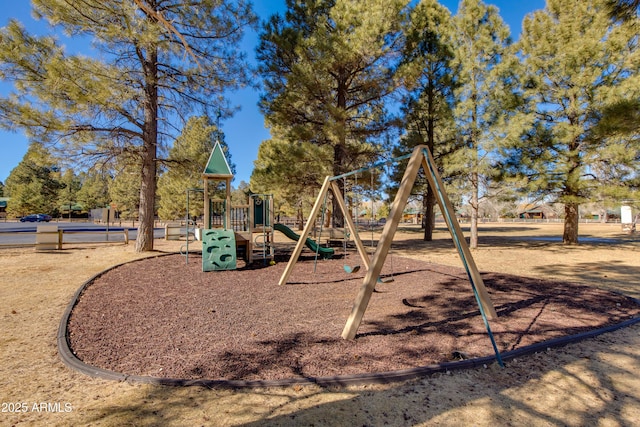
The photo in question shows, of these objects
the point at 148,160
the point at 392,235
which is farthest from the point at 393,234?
the point at 148,160

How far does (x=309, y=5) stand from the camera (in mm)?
12055

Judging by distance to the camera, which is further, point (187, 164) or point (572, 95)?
point (572, 95)

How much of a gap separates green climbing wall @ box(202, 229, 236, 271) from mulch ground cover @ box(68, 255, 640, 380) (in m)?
0.99

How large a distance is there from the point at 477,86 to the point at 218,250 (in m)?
11.8

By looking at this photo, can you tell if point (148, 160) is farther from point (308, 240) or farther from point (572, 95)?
point (572, 95)

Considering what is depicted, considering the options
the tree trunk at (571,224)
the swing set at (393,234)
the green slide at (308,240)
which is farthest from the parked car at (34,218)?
the tree trunk at (571,224)

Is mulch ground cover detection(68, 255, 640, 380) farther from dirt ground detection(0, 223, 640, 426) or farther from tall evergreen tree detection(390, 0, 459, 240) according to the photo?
tall evergreen tree detection(390, 0, 459, 240)

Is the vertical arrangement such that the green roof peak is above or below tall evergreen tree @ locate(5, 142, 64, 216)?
below

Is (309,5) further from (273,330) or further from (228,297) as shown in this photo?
(273,330)

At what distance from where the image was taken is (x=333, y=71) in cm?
1212

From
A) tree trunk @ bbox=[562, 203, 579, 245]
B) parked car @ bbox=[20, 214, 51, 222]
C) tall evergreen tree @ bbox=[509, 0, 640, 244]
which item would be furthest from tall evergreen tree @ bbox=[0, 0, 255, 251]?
parked car @ bbox=[20, 214, 51, 222]

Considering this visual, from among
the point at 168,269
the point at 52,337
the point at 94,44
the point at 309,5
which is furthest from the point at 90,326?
the point at 309,5

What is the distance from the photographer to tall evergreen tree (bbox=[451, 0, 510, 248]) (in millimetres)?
12281

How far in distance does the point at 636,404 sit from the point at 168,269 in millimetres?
8300
